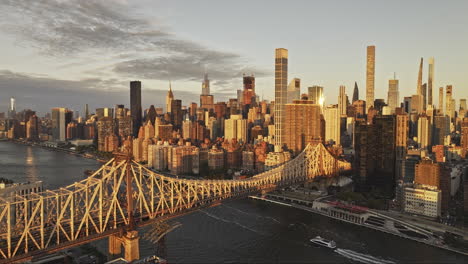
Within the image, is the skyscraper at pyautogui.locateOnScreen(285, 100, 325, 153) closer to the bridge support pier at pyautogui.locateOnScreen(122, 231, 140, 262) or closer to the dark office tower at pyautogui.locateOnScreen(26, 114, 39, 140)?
the bridge support pier at pyautogui.locateOnScreen(122, 231, 140, 262)

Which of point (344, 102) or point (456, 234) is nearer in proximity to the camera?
point (456, 234)

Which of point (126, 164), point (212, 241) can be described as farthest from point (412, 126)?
point (126, 164)

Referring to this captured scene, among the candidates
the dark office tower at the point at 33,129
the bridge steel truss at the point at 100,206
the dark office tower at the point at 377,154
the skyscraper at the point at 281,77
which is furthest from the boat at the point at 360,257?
the dark office tower at the point at 33,129

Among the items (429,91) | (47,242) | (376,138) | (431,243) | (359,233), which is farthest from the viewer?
(429,91)

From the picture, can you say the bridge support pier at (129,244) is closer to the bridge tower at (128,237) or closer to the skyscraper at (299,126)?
the bridge tower at (128,237)

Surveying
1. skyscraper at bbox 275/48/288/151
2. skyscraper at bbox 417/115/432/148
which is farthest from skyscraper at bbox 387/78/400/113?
skyscraper at bbox 275/48/288/151

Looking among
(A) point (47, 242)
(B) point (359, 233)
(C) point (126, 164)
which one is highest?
(C) point (126, 164)

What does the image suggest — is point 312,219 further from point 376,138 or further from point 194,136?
point 194,136

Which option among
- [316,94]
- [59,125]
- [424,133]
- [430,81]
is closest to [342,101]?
[316,94]
